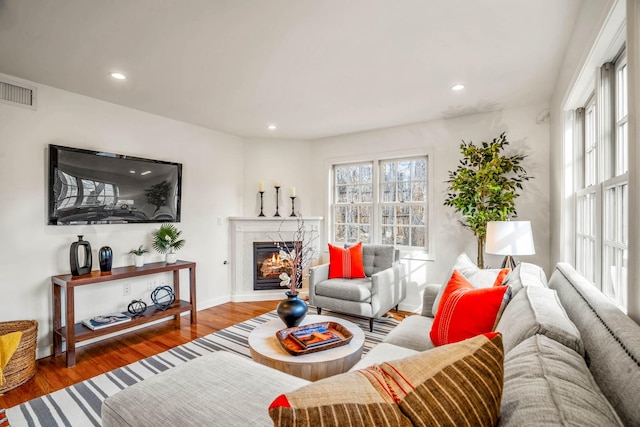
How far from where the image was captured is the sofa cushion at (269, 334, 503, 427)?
23.8 inches

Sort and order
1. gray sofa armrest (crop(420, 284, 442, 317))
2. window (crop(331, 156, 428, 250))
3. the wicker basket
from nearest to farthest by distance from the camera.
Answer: the wicker basket → gray sofa armrest (crop(420, 284, 442, 317)) → window (crop(331, 156, 428, 250))

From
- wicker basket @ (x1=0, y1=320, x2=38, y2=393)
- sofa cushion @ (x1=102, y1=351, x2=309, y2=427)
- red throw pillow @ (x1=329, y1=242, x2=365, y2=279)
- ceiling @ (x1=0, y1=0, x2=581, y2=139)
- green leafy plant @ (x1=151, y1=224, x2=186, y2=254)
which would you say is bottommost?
wicker basket @ (x1=0, y1=320, x2=38, y2=393)

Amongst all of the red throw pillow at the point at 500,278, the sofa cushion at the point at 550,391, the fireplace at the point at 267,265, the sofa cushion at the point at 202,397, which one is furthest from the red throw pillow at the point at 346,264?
the sofa cushion at the point at 550,391

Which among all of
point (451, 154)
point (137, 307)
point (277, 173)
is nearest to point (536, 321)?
point (451, 154)

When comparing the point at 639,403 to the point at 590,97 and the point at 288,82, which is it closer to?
the point at 590,97

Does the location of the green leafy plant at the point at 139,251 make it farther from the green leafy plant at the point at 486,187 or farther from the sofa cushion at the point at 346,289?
the green leafy plant at the point at 486,187

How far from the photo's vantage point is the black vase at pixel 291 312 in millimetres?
2346

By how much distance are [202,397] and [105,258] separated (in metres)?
2.45

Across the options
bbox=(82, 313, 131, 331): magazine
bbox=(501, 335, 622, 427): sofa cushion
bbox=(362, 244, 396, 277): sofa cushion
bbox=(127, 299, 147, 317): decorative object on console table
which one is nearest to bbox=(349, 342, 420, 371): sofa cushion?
bbox=(501, 335, 622, 427): sofa cushion

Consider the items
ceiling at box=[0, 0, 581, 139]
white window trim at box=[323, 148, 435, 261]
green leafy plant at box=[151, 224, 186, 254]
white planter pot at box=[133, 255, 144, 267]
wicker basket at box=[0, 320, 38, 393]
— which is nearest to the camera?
ceiling at box=[0, 0, 581, 139]

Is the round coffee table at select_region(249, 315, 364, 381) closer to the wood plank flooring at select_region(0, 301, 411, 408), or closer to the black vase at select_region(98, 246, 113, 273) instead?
the wood plank flooring at select_region(0, 301, 411, 408)

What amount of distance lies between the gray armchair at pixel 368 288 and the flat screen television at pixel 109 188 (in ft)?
6.27

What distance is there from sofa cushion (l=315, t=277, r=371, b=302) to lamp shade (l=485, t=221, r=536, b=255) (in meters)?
1.31

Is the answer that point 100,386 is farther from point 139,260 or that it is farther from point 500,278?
point 500,278
